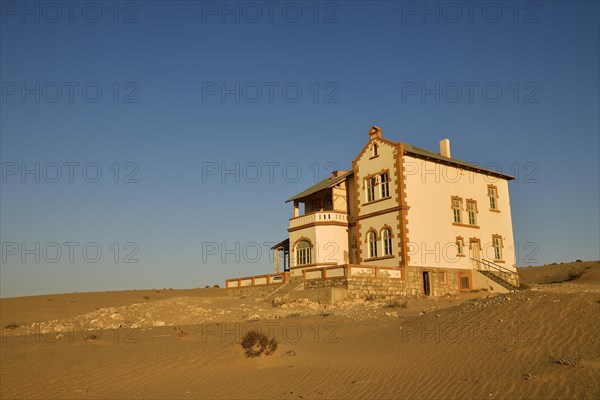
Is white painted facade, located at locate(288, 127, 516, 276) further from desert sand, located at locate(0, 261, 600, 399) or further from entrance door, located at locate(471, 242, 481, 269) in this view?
desert sand, located at locate(0, 261, 600, 399)

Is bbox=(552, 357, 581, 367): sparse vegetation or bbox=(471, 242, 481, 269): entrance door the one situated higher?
bbox=(471, 242, 481, 269): entrance door

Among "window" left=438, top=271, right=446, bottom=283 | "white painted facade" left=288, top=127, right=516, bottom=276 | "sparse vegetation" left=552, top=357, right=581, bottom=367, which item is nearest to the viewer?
"sparse vegetation" left=552, top=357, right=581, bottom=367

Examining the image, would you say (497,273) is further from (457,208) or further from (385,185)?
(385,185)

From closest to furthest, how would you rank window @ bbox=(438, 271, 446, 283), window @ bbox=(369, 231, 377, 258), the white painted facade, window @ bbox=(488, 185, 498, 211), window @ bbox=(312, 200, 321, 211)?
1. the white painted facade
2. window @ bbox=(438, 271, 446, 283)
3. window @ bbox=(369, 231, 377, 258)
4. window @ bbox=(488, 185, 498, 211)
5. window @ bbox=(312, 200, 321, 211)

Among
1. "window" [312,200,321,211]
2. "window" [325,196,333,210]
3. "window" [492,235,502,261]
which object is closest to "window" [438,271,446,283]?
"window" [492,235,502,261]

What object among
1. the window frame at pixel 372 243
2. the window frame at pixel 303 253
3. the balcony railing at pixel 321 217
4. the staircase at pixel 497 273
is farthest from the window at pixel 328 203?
the staircase at pixel 497 273

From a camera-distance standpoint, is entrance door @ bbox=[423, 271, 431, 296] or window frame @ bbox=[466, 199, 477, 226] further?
window frame @ bbox=[466, 199, 477, 226]

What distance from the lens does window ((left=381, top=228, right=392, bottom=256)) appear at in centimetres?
3381

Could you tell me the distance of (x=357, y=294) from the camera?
2972 cm

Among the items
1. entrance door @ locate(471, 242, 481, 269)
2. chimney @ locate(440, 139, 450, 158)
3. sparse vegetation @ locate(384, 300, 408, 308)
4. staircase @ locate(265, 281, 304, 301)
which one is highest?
chimney @ locate(440, 139, 450, 158)

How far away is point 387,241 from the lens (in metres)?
34.1

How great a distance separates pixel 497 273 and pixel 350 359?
25269mm

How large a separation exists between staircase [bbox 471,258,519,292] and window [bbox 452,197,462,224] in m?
2.94

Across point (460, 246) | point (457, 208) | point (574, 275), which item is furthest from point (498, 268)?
point (574, 275)
